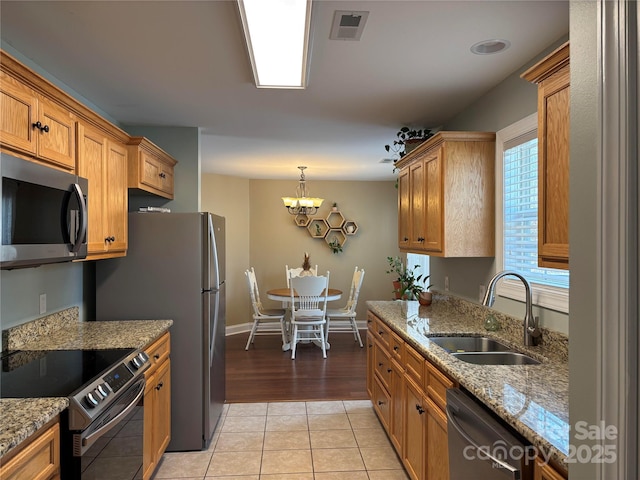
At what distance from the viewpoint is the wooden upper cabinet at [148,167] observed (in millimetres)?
2883

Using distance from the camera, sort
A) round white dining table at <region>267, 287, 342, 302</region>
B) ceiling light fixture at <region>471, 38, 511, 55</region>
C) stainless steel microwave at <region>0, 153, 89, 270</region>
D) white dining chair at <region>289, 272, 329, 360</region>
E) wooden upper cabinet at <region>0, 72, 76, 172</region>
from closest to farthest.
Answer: stainless steel microwave at <region>0, 153, 89, 270</region>
wooden upper cabinet at <region>0, 72, 76, 172</region>
ceiling light fixture at <region>471, 38, 511, 55</region>
white dining chair at <region>289, 272, 329, 360</region>
round white dining table at <region>267, 287, 342, 302</region>

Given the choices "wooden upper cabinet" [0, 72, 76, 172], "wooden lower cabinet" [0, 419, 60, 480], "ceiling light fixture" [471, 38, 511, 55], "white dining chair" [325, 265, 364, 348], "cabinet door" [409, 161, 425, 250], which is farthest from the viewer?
"white dining chair" [325, 265, 364, 348]

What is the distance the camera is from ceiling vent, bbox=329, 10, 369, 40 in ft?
5.93

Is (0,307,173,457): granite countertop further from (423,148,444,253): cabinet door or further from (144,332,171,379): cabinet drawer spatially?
(423,148,444,253): cabinet door

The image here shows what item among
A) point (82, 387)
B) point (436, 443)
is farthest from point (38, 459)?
point (436, 443)

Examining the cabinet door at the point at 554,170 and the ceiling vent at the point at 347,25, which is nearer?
the cabinet door at the point at 554,170

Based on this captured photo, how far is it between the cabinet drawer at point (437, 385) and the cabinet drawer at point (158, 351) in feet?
4.97

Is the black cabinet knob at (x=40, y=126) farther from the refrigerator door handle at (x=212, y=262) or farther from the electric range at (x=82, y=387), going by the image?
the refrigerator door handle at (x=212, y=262)

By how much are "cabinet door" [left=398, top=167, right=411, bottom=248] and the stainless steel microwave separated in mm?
2426

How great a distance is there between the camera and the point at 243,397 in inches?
151

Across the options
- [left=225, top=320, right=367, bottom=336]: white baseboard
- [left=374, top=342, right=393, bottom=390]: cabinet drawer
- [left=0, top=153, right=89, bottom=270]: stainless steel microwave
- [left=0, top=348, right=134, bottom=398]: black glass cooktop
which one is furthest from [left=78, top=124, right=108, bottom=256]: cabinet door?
[left=225, top=320, right=367, bottom=336]: white baseboard

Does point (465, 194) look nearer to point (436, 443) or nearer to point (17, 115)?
point (436, 443)

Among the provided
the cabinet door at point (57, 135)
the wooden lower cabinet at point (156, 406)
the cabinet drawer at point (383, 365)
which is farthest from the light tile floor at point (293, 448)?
the cabinet door at point (57, 135)

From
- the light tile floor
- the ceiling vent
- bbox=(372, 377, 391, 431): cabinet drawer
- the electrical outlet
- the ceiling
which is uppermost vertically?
the ceiling
